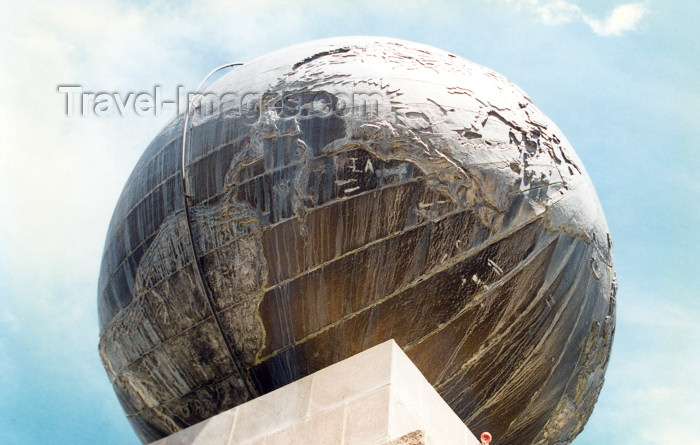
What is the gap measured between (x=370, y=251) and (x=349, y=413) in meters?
1.49

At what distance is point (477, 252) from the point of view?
23.2ft

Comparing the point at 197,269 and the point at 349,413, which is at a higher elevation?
the point at 197,269

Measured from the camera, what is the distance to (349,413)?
6016 millimetres

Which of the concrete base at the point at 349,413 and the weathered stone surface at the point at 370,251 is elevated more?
the weathered stone surface at the point at 370,251

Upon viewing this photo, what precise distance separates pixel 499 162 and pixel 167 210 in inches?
119

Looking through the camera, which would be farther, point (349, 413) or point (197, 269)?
point (197, 269)

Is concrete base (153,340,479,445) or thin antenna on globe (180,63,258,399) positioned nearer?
concrete base (153,340,479,445)

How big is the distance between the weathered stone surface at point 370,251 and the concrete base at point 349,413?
642 millimetres

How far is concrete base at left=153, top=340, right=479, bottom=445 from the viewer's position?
583cm

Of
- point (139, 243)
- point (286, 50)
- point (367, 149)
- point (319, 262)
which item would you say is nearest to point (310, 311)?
point (319, 262)

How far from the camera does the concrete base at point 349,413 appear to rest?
5828 mm

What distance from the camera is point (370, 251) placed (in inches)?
275

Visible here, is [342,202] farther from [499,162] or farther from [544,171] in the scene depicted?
[544,171]

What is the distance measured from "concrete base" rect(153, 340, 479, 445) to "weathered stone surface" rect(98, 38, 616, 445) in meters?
0.64
